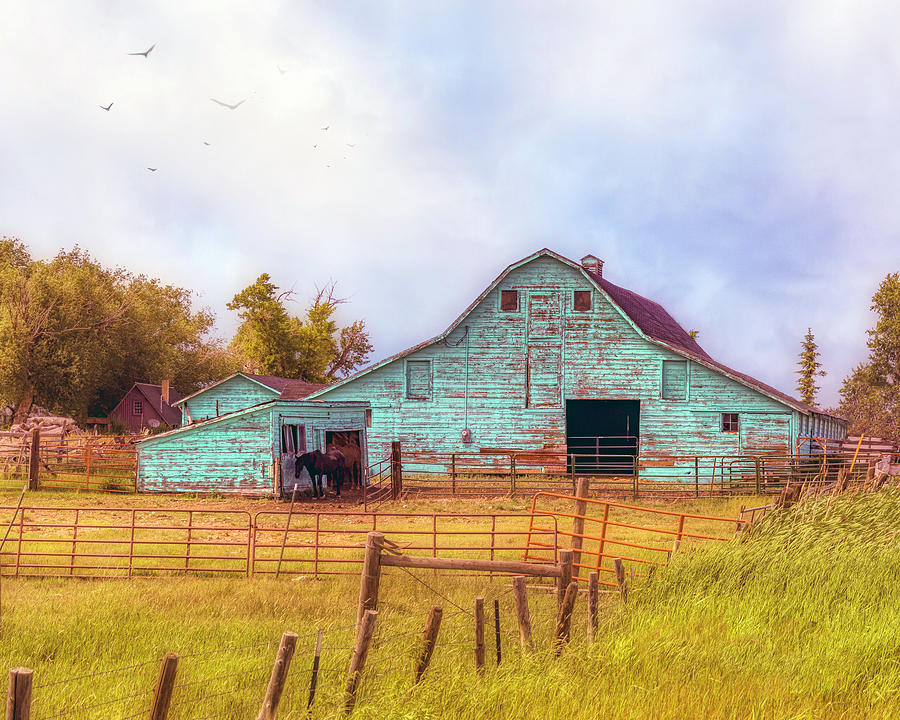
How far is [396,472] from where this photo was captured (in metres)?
26.3

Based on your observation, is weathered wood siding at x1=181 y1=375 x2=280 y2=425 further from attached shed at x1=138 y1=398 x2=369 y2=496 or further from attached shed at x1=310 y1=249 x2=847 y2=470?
attached shed at x1=138 y1=398 x2=369 y2=496

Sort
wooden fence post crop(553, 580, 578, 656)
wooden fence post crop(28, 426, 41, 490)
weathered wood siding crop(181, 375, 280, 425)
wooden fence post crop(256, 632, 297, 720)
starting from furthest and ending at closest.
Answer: weathered wood siding crop(181, 375, 280, 425), wooden fence post crop(28, 426, 41, 490), wooden fence post crop(553, 580, 578, 656), wooden fence post crop(256, 632, 297, 720)

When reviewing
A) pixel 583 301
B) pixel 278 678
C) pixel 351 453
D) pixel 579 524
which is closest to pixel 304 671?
pixel 278 678

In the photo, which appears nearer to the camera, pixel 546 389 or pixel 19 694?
pixel 19 694

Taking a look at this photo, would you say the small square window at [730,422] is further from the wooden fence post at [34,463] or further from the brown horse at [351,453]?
the wooden fence post at [34,463]

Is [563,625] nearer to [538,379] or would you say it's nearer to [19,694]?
[19,694]

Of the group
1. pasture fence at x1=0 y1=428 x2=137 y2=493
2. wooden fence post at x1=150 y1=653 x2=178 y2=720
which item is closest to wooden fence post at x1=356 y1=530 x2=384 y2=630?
wooden fence post at x1=150 y1=653 x2=178 y2=720

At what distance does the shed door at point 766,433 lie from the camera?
28125mm

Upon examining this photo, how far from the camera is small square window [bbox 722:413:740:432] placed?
2847 cm

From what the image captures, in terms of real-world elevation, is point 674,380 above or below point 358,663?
above

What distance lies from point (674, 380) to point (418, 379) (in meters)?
9.40

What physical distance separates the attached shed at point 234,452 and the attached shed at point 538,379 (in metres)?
2.83

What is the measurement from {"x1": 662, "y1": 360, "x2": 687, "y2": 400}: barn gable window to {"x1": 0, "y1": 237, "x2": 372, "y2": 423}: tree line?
2780 cm

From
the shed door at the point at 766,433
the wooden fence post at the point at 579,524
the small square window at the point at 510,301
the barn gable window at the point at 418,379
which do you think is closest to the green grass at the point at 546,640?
the wooden fence post at the point at 579,524
